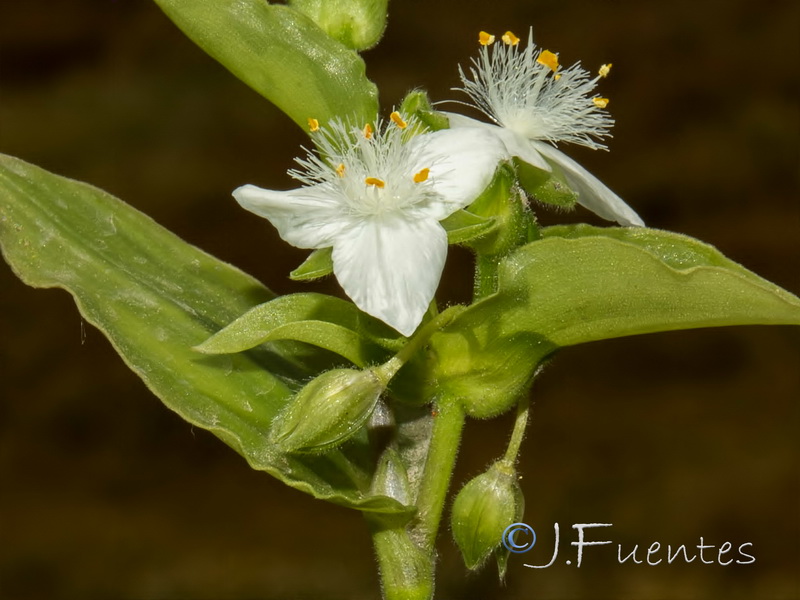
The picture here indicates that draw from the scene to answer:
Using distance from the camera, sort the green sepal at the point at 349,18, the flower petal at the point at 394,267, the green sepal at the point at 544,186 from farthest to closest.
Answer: the green sepal at the point at 349,18 < the green sepal at the point at 544,186 < the flower petal at the point at 394,267

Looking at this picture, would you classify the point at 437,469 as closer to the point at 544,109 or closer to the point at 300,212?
the point at 300,212

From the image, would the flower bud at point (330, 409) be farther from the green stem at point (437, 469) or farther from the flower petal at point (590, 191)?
the flower petal at point (590, 191)

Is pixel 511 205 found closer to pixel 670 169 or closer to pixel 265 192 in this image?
pixel 265 192

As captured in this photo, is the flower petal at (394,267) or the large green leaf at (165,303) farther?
the large green leaf at (165,303)

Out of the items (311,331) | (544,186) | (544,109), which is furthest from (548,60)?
(311,331)

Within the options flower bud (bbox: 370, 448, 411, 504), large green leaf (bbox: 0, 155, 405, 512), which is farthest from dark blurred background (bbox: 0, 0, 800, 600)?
flower bud (bbox: 370, 448, 411, 504)

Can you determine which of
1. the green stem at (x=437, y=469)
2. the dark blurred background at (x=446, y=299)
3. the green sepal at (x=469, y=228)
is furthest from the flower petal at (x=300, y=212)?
the dark blurred background at (x=446, y=299)

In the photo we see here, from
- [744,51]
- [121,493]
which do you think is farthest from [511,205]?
[744,51]
